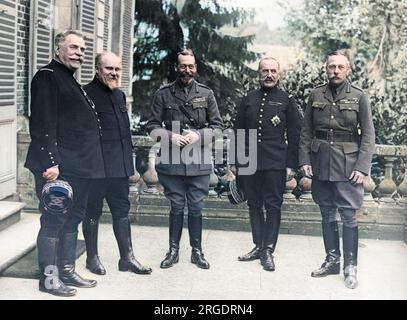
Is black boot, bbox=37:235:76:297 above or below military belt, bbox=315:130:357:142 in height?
below

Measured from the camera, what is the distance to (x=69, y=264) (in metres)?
4.01

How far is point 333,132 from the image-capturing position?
430cm

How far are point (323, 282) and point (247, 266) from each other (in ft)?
2.04

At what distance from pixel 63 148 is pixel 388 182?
10.2 ft

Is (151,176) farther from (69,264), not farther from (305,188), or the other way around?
(69,264)

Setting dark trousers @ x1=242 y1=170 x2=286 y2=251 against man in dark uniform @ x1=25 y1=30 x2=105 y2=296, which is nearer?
man in dark uniform @ x1=25 y1=30 x2=105 y2=296

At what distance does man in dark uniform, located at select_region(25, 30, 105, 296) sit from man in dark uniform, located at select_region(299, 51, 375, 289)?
5.23 ft

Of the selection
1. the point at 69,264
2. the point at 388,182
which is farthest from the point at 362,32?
the point at 69,264

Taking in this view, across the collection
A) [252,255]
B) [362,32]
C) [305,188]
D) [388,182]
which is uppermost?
[362,32]

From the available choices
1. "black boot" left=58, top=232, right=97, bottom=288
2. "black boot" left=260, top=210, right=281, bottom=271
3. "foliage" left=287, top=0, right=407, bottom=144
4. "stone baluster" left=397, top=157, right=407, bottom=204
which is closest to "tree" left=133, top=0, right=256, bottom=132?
"foliage" left=287, top=0, right=407, bottom=144

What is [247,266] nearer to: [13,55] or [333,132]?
[333,132]

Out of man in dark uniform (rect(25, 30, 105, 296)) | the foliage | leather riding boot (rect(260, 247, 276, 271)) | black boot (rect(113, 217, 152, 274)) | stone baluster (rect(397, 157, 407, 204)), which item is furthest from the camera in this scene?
the foliage

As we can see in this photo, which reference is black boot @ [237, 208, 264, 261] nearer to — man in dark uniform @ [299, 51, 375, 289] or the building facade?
man in dark uniform @ [299, 51, 375, 289]

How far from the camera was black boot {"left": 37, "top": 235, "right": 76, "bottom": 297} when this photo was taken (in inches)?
148
